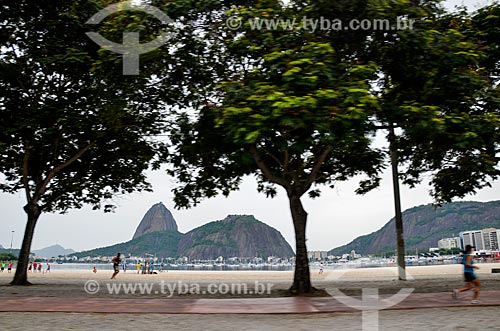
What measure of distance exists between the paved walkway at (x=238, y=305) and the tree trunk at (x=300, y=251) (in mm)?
1377

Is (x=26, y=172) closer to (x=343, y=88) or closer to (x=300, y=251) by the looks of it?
(x=300, y=251)

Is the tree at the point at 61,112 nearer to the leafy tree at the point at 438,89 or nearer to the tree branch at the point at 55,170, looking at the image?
the tree branch at the point at 55,170

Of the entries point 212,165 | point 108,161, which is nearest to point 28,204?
point 108,161

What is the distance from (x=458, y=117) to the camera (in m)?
11.6

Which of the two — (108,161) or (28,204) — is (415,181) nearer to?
(108,161)

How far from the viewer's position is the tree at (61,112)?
16.5m

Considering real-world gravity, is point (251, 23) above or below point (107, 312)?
above

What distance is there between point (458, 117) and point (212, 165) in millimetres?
9485

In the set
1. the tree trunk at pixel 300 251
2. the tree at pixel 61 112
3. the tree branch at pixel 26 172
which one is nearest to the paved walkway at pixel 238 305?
the tree trunk at pixel 300 251

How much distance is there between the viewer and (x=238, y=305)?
1230cm

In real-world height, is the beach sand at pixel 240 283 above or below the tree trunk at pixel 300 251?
below

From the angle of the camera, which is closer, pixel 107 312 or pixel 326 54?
pixel 107 312

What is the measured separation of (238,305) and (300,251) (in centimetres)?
389

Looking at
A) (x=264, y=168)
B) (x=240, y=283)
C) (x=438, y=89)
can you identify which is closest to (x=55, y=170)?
(x=264, y=168)
